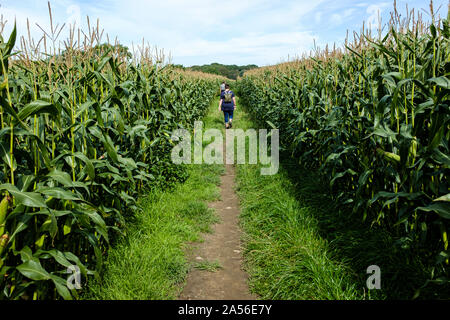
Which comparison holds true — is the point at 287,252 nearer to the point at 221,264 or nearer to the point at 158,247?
the point at 221,264

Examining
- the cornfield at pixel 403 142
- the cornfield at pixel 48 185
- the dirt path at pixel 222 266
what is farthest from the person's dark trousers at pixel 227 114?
the cornfield at pixel 48 185

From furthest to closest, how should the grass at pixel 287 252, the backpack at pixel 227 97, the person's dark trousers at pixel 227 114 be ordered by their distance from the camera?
the person's dark trousers at pixel 227 114
the backpack at pixel 227 97
the grass at pixel 287 252

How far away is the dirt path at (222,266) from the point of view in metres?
2.98

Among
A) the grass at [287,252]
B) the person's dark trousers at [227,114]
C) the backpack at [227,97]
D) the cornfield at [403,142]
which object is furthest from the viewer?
the person's dark trousers at [227,114]

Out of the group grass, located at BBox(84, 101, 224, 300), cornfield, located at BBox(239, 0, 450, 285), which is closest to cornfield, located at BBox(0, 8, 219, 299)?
grass, located at BBox(84, 101, 224, 300)

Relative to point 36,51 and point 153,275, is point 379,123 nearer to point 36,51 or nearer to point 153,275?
point 153,275

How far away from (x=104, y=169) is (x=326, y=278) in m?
2.54

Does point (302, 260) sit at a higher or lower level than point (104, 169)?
lower

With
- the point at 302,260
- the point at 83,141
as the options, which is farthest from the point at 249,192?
the point at 83,141

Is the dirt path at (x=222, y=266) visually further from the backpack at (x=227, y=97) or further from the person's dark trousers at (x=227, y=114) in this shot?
the person's dark trousers at (x=227, y=114)

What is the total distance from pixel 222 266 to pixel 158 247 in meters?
0.80

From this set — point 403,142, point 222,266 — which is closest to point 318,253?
point 222,266

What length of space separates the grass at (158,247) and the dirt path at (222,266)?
0.41 feet

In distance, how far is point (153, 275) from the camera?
304cm
